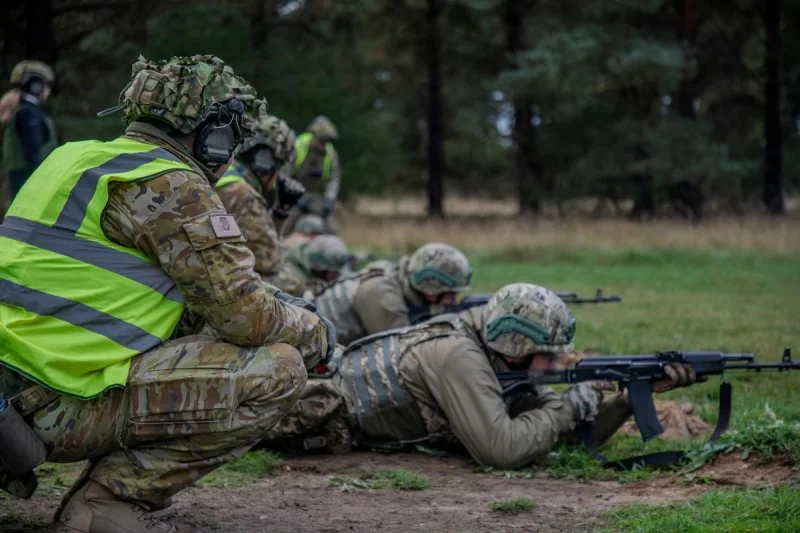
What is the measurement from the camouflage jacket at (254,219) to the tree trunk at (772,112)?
19.6m

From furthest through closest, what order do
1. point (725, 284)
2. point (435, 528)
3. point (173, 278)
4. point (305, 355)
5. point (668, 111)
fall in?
1. point (668, 111)
2. point (725, 284)
3. point (435, 528)
4. point (305, 355)
5. point (173, 278)

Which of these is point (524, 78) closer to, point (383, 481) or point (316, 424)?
point (316, 424)

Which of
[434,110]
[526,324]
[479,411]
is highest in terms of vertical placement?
[434,110]

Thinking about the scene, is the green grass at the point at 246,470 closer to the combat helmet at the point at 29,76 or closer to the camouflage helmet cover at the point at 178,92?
the camouflage helmet cover at the point at 178,92

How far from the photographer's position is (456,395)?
5.36 metres

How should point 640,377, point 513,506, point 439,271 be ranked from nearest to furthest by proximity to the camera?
point 513,506 < point 640,377 < point 439,271

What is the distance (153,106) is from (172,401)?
1.09 m

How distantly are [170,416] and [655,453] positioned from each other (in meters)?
2.84

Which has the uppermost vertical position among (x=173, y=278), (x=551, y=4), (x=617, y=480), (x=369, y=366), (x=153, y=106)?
(x=551, y=4)

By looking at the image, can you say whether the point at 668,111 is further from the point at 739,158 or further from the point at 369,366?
the point at 369,366

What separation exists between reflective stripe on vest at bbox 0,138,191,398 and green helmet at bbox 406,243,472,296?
3.80 meters

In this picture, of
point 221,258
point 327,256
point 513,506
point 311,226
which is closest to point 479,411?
point 513,506

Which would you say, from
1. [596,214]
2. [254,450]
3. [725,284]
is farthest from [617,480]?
[596,214]

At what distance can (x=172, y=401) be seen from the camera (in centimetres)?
373
